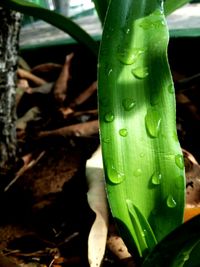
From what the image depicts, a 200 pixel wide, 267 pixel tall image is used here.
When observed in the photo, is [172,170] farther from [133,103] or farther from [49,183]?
[49,183]

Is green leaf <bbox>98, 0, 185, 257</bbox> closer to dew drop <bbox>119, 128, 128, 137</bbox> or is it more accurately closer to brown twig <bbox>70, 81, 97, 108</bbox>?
dew drop <bbox>119, 128, 128, 137</bbox>

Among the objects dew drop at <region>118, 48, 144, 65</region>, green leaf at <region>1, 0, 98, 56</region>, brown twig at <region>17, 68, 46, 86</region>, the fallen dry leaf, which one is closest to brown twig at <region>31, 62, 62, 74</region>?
brown twig at <region>17, 68, 46, 86</region>

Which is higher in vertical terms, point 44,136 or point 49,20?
point 49,20

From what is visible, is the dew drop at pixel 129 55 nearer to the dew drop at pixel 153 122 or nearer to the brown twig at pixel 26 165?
the dew drop at pixel 153 122

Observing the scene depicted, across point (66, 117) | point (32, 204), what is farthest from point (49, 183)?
point (66, 117)

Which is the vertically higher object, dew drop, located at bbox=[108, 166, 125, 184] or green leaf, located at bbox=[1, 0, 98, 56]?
green leaf, located at bbox=[1, 0, 98, 56]
